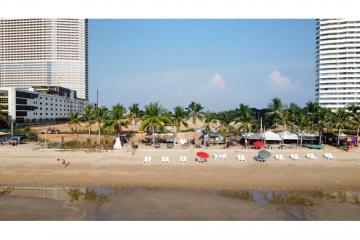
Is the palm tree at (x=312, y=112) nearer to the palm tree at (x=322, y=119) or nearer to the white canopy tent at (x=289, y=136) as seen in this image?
the palm tree at (x=322, y=119)

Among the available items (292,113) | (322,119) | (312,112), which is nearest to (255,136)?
(322,119)

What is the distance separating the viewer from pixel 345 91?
113 metres

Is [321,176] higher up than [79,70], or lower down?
lower down

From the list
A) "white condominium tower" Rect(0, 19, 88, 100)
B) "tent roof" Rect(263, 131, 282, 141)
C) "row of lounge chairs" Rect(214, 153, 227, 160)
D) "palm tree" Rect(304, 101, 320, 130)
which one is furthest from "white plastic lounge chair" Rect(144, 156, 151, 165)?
"white condominium tower" Rect(0, 19, 88, 100)

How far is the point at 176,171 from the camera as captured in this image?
27.6 meters

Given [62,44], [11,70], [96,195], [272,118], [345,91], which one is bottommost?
[96,195]

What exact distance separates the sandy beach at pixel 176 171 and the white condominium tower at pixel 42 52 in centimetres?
12733

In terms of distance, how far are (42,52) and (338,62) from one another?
120396 mm

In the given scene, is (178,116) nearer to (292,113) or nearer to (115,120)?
(115,120)

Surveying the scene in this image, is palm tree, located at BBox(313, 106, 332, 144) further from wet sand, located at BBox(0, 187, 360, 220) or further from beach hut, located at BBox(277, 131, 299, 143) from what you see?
wet sand, located at BBox(0, 187, 360, 220)

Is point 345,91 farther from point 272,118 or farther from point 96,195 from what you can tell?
point 96,195

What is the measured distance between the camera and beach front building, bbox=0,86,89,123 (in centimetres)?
7294
